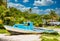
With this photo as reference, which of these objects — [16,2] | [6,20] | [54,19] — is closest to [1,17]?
[6,20]

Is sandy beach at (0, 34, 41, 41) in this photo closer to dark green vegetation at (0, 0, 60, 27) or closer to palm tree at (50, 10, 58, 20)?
dark green vegetation at (0, 0, 60, 27)

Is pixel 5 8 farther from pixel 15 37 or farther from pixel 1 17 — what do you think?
pixel 15 37

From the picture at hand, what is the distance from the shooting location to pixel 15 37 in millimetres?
3963

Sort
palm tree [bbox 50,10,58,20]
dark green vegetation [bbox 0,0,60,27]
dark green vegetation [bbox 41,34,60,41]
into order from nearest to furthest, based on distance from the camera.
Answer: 1. dark green vegetation [bbox 41,34,60,41]
2. palm tree [bbox 50,10,58,20]
3. dark green vegetation [bbox 0,0,60,27]

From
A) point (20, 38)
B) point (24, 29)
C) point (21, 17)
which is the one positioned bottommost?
point (20, 38)

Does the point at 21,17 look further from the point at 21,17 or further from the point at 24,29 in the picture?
the point at 24,29

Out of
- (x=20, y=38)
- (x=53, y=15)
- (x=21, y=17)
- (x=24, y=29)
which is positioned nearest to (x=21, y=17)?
(x=21, y=17)

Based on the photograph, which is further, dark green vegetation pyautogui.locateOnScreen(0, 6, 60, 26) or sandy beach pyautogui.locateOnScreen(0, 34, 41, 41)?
dark green vegetation pyautogui.locateOnScreen(0, 6, 60, 26)

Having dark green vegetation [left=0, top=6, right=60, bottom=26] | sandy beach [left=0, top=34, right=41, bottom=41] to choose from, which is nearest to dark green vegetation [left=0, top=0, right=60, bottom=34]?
dark green vegetation [left=0, top=6, right=60, bottom=26]

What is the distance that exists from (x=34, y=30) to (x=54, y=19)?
46cm

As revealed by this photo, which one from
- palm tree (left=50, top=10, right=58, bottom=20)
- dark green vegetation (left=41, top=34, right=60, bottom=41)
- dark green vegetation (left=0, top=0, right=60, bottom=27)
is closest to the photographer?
dark green vegetation (left=41, top=34, right=60, bottom=41)

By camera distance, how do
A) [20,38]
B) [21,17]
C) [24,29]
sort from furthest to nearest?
[21,17], [24,29], [20,38]

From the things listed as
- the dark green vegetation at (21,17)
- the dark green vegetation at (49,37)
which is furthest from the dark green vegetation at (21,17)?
the dark green vegetation at (49,37)

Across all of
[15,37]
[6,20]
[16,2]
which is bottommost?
[15,37]
